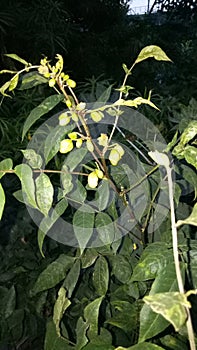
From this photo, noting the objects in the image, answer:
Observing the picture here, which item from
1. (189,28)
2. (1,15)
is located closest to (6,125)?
(1,15)

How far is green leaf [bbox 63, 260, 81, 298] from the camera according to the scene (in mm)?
531

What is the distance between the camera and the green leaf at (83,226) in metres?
0.44

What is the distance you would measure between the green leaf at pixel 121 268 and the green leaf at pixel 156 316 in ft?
0.64

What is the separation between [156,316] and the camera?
1.10 ft

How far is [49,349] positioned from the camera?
0.51m

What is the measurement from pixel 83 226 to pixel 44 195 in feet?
0.26

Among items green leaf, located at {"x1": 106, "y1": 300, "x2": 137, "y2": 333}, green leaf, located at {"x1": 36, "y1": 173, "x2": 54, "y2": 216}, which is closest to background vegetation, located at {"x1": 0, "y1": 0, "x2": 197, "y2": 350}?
green leaf, located at {"x1": 106, "y1": 300, "x2": 137, "y2": 333}

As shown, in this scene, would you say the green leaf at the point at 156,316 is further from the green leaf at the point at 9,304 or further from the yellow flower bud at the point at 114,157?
the green leaf at the point at 9,304

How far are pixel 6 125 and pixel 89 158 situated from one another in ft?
0.92

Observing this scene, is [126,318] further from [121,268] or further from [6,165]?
[6,165]

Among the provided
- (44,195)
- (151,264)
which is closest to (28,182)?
(44,195)

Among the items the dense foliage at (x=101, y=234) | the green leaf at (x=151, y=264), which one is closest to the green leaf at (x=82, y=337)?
the dense foliage at (x=101, y=234)

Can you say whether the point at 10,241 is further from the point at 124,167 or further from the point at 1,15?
the point at 1,15

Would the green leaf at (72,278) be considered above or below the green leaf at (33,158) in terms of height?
below
